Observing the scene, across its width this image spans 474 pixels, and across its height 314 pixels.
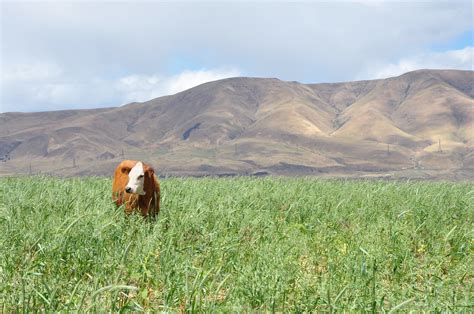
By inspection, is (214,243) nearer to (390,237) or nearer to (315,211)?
(390,237)

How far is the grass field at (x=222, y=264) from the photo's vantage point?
484cm

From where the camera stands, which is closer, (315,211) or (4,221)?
(4,221)

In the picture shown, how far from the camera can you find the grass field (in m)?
4.84

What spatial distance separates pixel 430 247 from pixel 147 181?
548 centimetres

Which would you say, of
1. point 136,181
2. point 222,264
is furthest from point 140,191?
point 222,264

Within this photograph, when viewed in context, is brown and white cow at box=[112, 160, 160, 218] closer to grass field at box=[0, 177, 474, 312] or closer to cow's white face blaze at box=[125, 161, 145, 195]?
cow's white face blaze at box=[125, 161, 145, 195]

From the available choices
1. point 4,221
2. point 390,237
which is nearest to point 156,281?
point 4,221

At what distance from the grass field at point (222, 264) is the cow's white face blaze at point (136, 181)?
0.72 m

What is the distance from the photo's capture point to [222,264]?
21.0 ft

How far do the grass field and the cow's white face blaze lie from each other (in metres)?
0.72

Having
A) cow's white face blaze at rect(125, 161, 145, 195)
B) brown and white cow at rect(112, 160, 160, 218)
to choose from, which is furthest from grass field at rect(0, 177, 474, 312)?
cow's white face blaze at rect(125, 161, 145, 195)

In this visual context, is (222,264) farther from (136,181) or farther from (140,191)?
(136,181)

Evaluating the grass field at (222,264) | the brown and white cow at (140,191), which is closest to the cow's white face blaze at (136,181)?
the brown and white cow at (140,191)

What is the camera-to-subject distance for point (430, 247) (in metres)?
8.36
